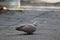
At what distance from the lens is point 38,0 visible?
18.9 m

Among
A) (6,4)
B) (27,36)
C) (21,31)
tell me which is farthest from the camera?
(6,4)

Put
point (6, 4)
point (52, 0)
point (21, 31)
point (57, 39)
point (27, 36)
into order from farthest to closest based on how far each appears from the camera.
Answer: point (52, 0), point (6, 4), point (21, 31), point (27, 36), point (57, 39)

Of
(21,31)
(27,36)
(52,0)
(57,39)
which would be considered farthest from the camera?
(52,0)

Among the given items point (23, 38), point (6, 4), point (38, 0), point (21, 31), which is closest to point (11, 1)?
point (6, 4)

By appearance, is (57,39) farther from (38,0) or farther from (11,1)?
(38,0)

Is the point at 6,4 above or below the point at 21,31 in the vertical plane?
below

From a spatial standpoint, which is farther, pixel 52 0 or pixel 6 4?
pixel 52 0

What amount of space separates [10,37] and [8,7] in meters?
8.28

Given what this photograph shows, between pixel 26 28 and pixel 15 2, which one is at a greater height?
pixel 26 28

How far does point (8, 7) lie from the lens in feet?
43.4

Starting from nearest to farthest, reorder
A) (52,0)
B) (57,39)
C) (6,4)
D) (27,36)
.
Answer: (57,39)
(27,36)
(6,4)
(52,0)

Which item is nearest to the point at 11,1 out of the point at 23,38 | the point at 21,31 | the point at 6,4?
the point at 6,4

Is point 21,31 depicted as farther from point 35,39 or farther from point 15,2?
point 15,2

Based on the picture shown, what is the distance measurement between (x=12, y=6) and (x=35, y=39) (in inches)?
348
